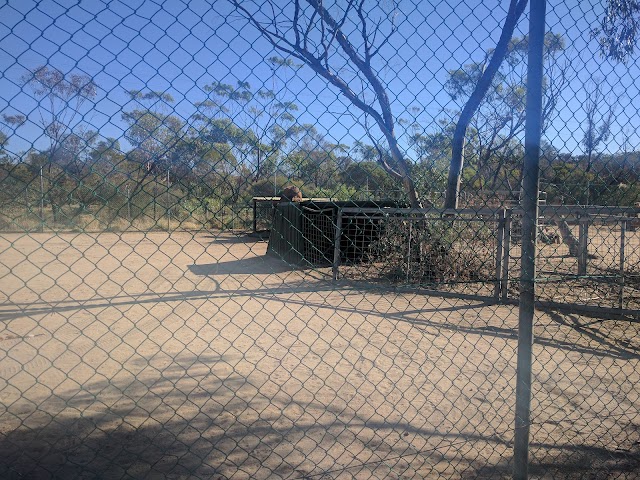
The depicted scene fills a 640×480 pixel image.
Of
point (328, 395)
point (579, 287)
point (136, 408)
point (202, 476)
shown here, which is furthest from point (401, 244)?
point (202, 476)

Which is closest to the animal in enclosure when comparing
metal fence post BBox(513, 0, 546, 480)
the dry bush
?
the dry bush

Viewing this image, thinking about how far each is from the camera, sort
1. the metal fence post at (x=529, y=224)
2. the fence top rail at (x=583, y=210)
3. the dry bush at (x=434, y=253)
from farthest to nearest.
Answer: the dry bush at (x=434, y=253), the fence top rail at (x=583, y=210), the metal fence post at (x=529, y=224)

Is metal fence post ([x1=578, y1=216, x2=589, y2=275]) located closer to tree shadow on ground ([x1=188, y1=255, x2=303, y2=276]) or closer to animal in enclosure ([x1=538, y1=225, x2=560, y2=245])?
animal in enclosure ([x1=538, y1=225, x2=560, y2=245])

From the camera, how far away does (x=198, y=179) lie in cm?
219

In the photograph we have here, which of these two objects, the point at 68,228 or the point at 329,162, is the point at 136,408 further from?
the point at 329,162

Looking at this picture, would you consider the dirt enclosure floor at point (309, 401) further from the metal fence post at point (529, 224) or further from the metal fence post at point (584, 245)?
the metal fence post at point (584, 245)

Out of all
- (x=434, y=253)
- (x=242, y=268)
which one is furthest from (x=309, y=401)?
(x=242, y=268)

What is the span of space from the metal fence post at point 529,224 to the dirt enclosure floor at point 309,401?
416mm

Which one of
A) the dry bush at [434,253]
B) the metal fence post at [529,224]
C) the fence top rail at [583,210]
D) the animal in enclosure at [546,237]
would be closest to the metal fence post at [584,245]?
the fence top rail at [583,210]

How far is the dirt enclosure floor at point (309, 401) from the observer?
285cm

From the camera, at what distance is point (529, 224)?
8.28 ft

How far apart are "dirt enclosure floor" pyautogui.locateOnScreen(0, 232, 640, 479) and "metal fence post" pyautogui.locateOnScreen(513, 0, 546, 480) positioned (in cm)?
42

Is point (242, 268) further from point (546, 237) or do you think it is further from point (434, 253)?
point (546, 237)

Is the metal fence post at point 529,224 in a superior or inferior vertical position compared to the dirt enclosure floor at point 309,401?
superior
